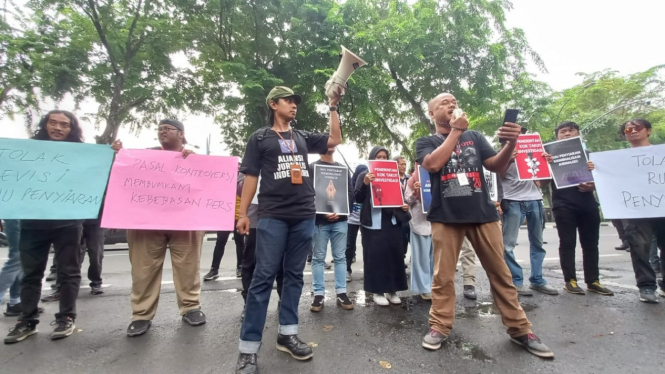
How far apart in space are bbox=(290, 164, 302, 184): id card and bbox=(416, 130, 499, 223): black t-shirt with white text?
102cm

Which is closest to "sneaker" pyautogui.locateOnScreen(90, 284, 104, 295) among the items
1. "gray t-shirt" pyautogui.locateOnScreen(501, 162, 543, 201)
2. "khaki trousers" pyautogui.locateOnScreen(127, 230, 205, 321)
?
"khaki trousers" pyautogui.locateOnScreen(127, 230, 205, 321)

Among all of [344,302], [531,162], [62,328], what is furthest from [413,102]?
[62,328]

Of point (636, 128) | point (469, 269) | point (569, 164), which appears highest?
point (636, 128)

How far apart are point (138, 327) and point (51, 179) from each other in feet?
5.13

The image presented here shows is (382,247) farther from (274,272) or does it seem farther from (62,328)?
(62,328)

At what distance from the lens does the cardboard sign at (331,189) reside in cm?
390

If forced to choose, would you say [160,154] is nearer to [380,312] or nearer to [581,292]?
[380,312]

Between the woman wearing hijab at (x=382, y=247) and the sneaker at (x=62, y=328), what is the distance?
2.85m

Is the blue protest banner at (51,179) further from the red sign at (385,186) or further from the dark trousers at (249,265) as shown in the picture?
the red sign at (385,186)

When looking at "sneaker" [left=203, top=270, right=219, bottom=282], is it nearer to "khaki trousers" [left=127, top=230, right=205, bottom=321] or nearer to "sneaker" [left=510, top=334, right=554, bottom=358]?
"khaki trousers" [left=127, top=230, right=205, bottom=321]

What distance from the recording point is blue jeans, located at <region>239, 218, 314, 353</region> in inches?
92.3

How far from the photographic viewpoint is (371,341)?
272 centimetres

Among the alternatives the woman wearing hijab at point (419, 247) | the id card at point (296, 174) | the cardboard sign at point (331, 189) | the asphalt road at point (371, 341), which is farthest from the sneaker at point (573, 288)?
the id card at point (296, 174)

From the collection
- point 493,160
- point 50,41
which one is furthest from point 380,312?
point 50,41
